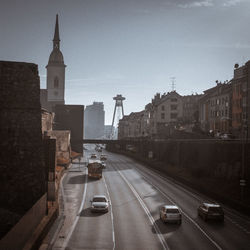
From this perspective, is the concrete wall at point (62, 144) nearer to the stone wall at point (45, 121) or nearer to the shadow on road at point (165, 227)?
the stone wall at point (45, 121)

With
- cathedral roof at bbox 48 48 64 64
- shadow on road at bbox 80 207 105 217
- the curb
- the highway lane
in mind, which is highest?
cathedral roof at bbox 48 48 64 64

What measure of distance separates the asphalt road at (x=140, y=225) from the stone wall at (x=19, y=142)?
9.08 metres

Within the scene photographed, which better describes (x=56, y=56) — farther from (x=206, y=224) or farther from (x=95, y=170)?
(x=206, y=224)

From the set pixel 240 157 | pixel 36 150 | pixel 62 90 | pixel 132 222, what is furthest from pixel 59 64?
pixel 36 150

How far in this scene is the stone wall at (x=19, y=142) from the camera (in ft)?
51.9

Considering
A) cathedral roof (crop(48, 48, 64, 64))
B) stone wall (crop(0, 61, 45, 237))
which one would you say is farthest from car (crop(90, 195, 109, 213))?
cathedral roof (crop(48, 48, 64, 64))

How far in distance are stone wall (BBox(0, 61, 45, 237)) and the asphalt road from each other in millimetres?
9078

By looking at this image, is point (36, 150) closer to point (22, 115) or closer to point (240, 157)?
point (22, 115)

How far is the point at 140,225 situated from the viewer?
30.9m

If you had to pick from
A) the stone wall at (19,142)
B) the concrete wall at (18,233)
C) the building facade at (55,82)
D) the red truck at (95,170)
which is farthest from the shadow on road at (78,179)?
the building facade at (55,82)

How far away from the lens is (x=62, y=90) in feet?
414

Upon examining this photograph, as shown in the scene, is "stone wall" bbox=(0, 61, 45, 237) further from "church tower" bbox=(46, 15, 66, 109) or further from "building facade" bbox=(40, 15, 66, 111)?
"church tower" bbox=(46, 15, 66, 109)

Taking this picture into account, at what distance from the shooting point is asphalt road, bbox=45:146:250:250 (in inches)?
1006

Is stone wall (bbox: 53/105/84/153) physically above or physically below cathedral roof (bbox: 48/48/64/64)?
below
